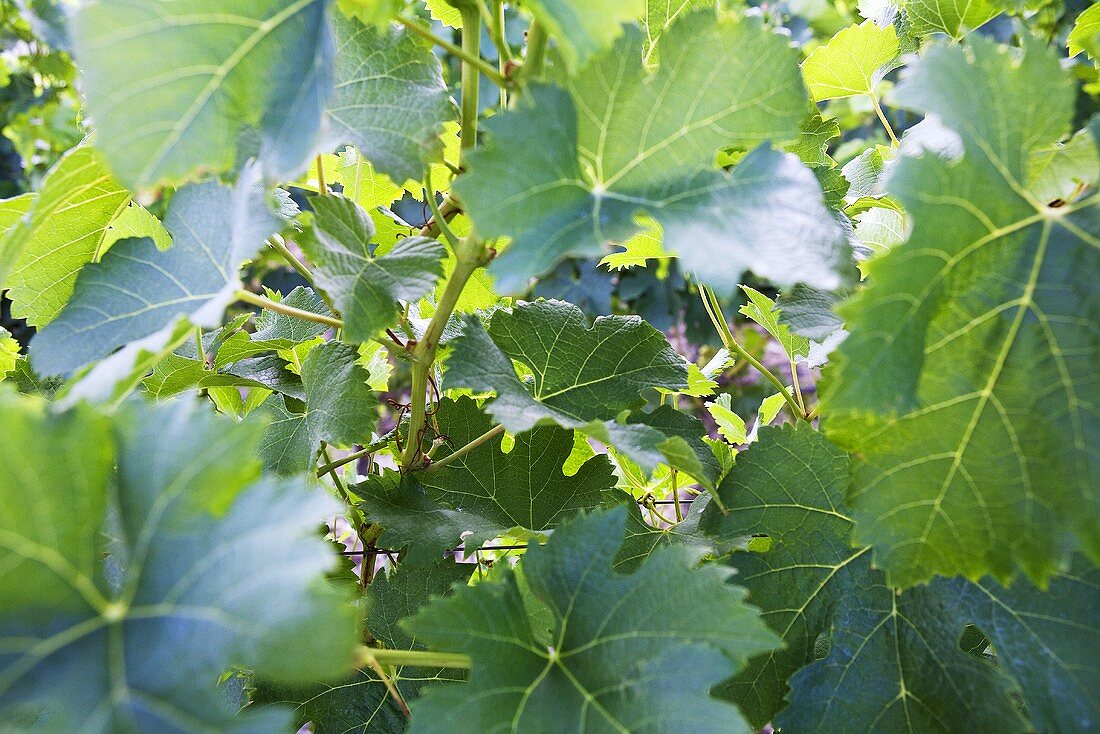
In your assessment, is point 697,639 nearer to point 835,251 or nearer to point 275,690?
point 835,251

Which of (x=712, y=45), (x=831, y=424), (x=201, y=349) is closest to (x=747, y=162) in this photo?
(x=712, y=45)

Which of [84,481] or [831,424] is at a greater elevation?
[84,481]

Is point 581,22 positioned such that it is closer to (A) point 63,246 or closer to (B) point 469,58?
(B) point 469,58

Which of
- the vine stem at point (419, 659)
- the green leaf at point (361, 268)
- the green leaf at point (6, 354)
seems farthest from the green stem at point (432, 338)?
the green leaf at point (6, 354)

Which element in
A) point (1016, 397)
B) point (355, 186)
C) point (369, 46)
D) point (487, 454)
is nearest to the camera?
point (1016, 397)

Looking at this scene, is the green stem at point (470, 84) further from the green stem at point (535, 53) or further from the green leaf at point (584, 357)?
the green leaf at point (584, 357)

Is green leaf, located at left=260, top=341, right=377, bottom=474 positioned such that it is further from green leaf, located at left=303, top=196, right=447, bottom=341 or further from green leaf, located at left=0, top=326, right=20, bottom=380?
green leaf, located at left=0, top=326, right=20, bottom=380

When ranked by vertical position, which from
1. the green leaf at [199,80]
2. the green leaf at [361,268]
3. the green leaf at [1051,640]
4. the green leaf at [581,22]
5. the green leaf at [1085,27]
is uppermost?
the green leaf at [199,80]

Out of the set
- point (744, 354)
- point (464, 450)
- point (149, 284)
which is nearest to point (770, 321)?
point (744, 354)
